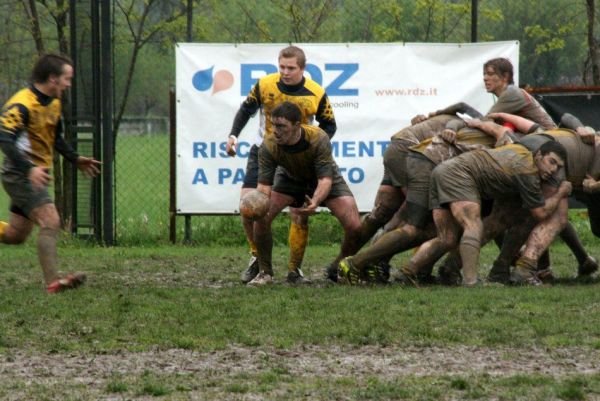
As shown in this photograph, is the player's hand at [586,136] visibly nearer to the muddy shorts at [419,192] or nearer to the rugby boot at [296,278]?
the muddy shorts at [419,192]

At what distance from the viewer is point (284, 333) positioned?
8.52m

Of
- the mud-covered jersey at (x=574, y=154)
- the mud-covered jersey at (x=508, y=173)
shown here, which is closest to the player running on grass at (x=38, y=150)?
the mud-covered jersey at (x=508, y=173)

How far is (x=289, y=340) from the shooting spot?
822 centimetres

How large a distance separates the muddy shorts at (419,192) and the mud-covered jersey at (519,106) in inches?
36.2

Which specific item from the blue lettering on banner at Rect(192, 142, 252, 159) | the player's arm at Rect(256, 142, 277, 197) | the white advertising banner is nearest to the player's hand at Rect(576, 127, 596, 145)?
the player's arm at Rect(256, 142, 277, 197)

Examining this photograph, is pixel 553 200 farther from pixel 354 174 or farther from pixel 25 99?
pixel 354 174

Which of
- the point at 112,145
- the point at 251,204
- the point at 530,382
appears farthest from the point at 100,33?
the point at 530,382

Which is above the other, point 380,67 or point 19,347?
point 380,67

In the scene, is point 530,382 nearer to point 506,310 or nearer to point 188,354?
point 188,354

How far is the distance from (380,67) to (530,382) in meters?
9.25

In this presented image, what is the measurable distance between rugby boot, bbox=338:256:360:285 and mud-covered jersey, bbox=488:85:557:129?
6.10 feet

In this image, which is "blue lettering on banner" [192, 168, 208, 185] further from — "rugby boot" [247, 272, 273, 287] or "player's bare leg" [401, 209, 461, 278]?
"player's bare leg" [401, 209, 461, 278]

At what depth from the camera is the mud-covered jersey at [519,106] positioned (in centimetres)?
1168

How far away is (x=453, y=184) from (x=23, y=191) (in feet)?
11.2
